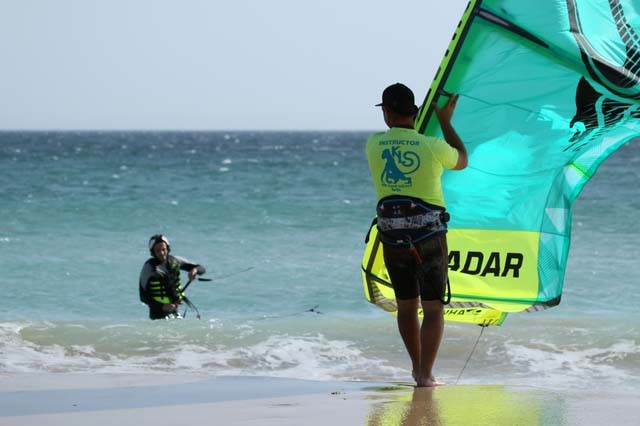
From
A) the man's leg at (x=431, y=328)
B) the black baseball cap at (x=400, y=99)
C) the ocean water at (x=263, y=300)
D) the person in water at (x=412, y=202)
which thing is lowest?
the ocean water at (x=263, y=300)

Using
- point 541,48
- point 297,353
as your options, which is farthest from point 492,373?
point 541,48

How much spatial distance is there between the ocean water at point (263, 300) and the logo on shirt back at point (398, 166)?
197 centimetres

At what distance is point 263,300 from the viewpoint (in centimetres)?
1202

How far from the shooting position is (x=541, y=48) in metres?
5.86

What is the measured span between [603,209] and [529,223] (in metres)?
17.4

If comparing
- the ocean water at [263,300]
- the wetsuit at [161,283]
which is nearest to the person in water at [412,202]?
the ocean water at [263,300]

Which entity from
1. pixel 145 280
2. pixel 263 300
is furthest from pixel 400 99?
pixel 263 300

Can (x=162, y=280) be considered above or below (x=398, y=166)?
below

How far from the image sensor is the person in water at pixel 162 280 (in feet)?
29.8

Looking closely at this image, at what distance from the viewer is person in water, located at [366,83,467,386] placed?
5.09 m

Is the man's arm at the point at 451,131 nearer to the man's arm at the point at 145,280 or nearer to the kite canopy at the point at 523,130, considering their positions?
the kite canopy at the point at 523,130

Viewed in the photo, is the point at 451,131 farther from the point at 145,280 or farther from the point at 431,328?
the point at 145,280

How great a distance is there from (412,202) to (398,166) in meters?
0.18

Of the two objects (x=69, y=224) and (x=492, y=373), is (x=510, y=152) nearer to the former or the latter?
(x=492, y=373)
